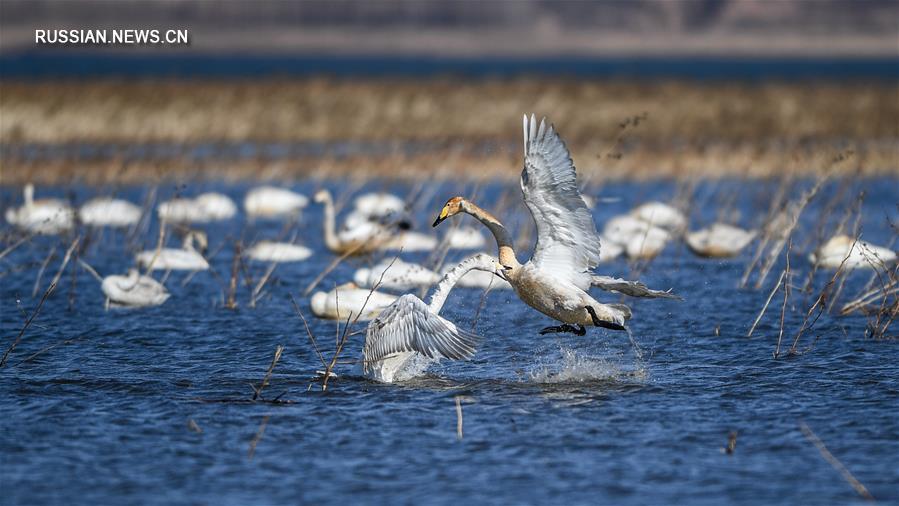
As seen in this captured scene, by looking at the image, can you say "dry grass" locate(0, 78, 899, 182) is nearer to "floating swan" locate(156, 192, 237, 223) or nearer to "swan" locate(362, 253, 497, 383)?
"floating swan" locate(156, 192, 237, 223)

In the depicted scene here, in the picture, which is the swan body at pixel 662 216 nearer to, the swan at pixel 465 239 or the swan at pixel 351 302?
the swan at pixel 465 239

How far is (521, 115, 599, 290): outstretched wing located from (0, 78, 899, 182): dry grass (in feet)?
41.3

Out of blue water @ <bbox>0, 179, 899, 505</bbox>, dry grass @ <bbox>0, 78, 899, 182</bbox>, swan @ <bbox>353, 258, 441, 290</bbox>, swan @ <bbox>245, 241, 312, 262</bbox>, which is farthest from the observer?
dry grass @ <bbox>0, 78, 899, 182</bbox>

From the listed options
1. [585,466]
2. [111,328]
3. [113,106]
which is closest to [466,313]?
[111,328]

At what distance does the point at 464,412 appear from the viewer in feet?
28.1

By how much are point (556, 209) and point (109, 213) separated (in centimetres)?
996

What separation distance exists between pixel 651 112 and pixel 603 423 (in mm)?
25720

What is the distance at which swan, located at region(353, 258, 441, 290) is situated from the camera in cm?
1232

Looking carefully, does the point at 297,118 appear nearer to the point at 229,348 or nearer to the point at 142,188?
the point at 142,188

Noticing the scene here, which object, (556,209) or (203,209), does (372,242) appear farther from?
(556,209)

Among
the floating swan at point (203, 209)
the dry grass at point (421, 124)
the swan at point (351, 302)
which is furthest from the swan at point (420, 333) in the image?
the dry grass at point (421, 124)

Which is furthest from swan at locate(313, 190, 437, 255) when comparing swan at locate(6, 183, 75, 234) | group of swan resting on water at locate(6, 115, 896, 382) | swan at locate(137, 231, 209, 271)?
swan at locate(6, 183, 75, 234)

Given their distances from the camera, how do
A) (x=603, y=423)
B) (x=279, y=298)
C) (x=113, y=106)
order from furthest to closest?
1. (x=113, y=106)
2. (x=279, y=298)
3. (x=603, y=423)

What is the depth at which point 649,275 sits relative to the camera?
14289 millimetres
